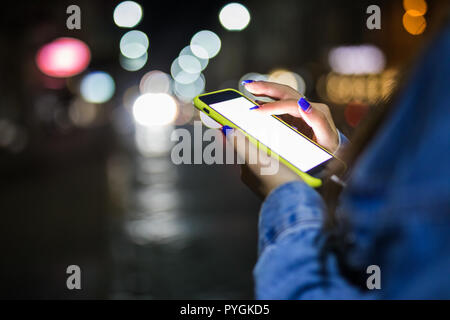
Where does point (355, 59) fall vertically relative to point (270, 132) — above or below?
above

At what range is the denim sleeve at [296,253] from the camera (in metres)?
0.90

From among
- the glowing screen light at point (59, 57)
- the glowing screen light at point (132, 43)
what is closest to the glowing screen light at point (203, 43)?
the glowing screen light at point (132, 43)

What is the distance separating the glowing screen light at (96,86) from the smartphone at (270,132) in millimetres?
27982

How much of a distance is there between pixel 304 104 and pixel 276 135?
0.14 m

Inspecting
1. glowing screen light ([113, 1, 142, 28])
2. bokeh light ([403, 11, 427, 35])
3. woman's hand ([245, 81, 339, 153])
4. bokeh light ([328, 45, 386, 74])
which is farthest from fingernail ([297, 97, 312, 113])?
bokeh light ([328, 45, 386, 74])

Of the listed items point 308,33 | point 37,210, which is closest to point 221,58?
point 308,33

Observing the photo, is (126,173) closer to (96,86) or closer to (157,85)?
(157,85)

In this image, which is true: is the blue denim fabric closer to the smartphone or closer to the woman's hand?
the smartphone

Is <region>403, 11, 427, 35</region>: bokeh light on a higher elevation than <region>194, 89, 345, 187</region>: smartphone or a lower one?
higher

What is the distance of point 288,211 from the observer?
102 centimetres

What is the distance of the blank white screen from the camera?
121cm

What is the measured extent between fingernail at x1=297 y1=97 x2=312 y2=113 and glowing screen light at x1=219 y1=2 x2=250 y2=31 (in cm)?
59

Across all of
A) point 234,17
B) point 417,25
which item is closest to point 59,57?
point 234,17
